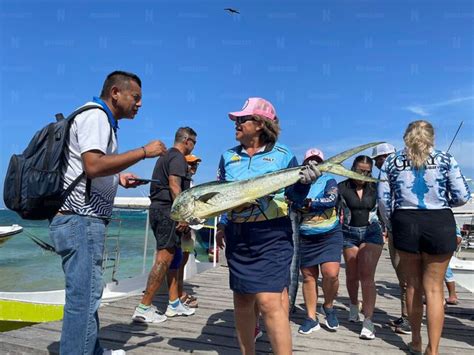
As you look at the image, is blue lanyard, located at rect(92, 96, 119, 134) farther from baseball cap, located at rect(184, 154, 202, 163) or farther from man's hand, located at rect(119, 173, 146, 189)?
baseball cap, located at rect(184, 154, 202, 163)

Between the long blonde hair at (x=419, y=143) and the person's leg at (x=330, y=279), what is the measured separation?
1.52m

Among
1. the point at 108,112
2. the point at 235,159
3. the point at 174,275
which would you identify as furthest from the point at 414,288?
the point at 108,112

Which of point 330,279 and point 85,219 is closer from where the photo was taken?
point 85,219

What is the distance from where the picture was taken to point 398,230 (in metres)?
3.43

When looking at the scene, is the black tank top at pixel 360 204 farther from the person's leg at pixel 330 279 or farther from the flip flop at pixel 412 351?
the flip flop at pixel 412 351

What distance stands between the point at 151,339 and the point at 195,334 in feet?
1.48

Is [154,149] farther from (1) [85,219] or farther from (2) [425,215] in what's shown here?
(2) [425,215]

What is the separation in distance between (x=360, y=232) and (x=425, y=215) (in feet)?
4.30

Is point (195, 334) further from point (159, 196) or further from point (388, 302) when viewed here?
point (388, 302)

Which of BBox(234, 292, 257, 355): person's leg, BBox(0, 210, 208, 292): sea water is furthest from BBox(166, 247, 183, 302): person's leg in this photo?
BBox(0, 210, 208, 292): sea water

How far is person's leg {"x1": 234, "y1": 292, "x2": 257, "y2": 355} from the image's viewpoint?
9.45 ft

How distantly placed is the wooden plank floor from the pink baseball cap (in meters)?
2.13

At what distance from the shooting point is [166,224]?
4.59 meters

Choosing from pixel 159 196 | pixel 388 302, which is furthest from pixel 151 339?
pixel 388 302
